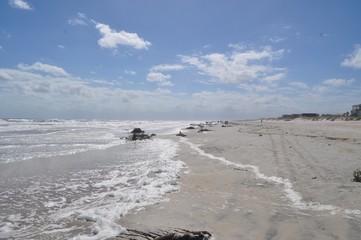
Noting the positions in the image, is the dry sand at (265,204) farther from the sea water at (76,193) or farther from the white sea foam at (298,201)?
the sea water at (76,193)

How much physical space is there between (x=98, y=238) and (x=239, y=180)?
5644 millimetres

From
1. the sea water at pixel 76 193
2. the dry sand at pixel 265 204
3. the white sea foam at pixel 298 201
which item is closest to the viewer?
the dry sand at pixel 265 204

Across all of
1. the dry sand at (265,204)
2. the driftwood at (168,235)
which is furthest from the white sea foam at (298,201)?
the driftwood at (168,235)

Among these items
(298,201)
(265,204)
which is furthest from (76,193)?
(298,201)

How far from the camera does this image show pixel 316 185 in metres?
8.72

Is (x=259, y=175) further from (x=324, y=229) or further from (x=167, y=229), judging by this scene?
(x=167, y=229)

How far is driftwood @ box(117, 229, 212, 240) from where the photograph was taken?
4953 mm

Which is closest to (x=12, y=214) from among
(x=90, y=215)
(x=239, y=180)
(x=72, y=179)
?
(x=90, y=215)

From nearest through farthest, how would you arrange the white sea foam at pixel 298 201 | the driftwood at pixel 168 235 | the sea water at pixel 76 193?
the driftwood at pixel 168 235
the sea water at pixel 76 193
the white sea foam at pixel 298 201

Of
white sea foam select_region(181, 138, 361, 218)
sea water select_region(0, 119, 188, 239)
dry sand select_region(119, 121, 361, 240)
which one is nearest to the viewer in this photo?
dry sand select_region(119, 121, 361, 240)

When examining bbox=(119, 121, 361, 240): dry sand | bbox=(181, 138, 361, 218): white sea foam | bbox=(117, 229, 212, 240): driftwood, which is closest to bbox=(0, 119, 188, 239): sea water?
bbox=(117, 229, 212, 240): driftwood

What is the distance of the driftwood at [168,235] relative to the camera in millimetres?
4953

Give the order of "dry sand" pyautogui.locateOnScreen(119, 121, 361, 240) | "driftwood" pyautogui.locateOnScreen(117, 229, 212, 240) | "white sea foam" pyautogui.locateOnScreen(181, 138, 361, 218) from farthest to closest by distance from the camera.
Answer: "white sea foam" pyautogui.locateOnScreen(181, 138, 361, 218) < "dry sand" pyautogui.locateOnScreen(119, 121, 361, 240) < "driftwood" pyautogui.locateOnScreen(117, 229, 212, 240)

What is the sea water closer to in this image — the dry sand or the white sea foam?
the dry sand
